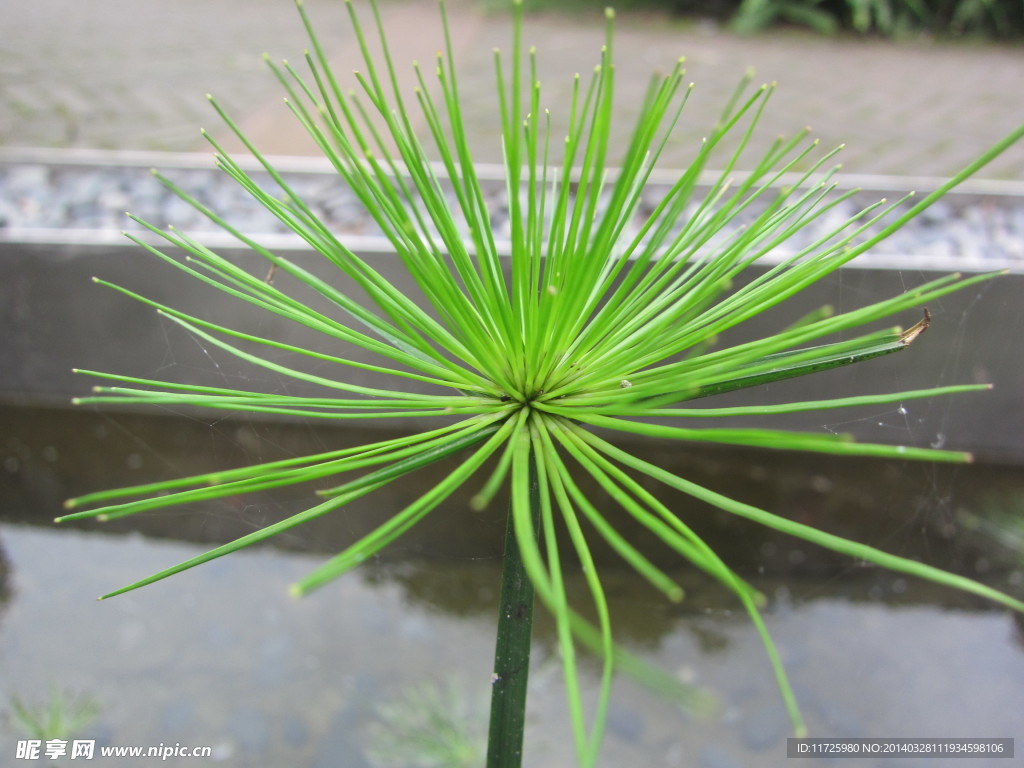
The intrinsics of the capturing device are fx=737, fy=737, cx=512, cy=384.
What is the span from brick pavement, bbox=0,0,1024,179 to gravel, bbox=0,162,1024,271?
0.69 metres

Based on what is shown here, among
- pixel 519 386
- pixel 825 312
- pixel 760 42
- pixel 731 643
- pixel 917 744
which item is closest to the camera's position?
pixel 825 312

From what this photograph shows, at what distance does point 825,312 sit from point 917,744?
43.8 inches

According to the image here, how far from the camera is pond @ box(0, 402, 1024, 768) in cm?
125

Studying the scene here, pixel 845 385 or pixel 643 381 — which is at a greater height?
pixel 845 385

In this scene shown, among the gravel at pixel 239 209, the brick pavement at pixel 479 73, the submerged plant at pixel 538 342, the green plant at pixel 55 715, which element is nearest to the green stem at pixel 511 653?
the submerged plant at pixel 538 342

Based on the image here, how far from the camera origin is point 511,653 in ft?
1.57

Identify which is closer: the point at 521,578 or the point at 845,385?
the point at 521,578

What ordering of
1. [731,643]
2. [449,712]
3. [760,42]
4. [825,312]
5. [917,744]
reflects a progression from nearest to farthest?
[825,312] → [917,744] → [449,712] → [731,643] → [760,42]

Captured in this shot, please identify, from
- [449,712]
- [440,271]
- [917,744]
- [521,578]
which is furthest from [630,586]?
[440,271]

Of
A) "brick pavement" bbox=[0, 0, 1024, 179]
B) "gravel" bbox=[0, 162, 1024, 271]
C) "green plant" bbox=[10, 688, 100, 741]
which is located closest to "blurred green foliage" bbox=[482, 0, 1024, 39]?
"brick pavement" bbox=[0, 0, 1024, 179]

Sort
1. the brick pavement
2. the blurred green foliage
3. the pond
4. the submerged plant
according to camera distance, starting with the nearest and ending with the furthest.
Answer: the submerged plant → the pond → the brick pavement → the blurred green foliage

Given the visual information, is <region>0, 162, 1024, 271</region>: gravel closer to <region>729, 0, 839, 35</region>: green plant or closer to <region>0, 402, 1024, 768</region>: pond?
<region>0, 402, 1024, 768</region>: pond

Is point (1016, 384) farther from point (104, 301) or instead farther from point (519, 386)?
point (104, 301)

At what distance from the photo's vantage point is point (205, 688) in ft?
4.28
